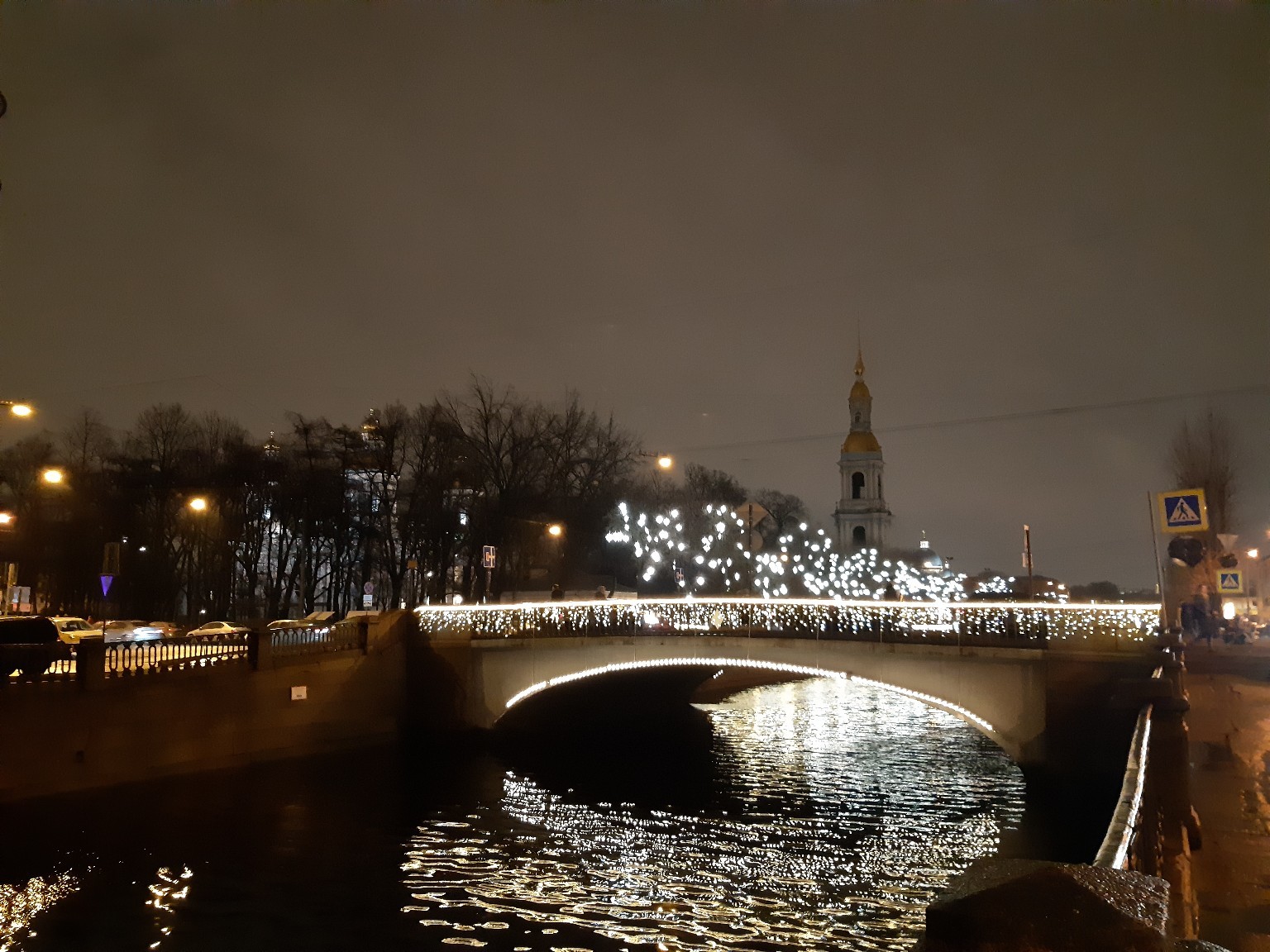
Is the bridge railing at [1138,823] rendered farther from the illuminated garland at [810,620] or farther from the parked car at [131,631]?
the parked car at [131,631]

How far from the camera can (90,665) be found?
2480 centimetres

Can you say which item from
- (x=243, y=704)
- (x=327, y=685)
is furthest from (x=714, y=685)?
(x=243, y=704)

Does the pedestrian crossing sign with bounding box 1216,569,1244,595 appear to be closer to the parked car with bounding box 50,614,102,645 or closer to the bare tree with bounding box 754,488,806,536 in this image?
the parked car with bounding box 50,614,102,645

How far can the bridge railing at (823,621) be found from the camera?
24.6 m

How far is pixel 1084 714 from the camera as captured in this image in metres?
24.1

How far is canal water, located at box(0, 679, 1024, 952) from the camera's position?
16.5 meters

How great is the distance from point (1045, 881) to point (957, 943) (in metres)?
0.41

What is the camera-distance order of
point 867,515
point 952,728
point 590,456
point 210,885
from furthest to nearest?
point 867,515 < point 590,456 < point 952,728 < point 210,885

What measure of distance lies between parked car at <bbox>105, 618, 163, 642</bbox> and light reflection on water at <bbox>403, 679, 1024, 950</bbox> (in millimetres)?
17643

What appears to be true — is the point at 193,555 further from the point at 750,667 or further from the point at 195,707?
the point at 750,667

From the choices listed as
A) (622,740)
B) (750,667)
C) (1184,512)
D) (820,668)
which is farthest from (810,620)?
(1184,512)

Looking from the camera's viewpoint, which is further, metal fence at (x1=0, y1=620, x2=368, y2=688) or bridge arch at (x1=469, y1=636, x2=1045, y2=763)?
bridge arch at (x1=469, y1=636, x2=1045, y2=763)

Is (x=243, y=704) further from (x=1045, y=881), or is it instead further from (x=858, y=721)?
(x=1045, y=881)

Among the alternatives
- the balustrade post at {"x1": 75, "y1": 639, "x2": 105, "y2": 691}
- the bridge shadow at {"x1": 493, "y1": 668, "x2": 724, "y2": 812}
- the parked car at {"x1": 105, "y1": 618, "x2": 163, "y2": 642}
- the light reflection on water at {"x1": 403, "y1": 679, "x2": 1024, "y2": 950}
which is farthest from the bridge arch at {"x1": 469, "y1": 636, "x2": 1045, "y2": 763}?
the parked car at {"x1": 105, "y1": 618, "x2": 163, "y2": 642}
